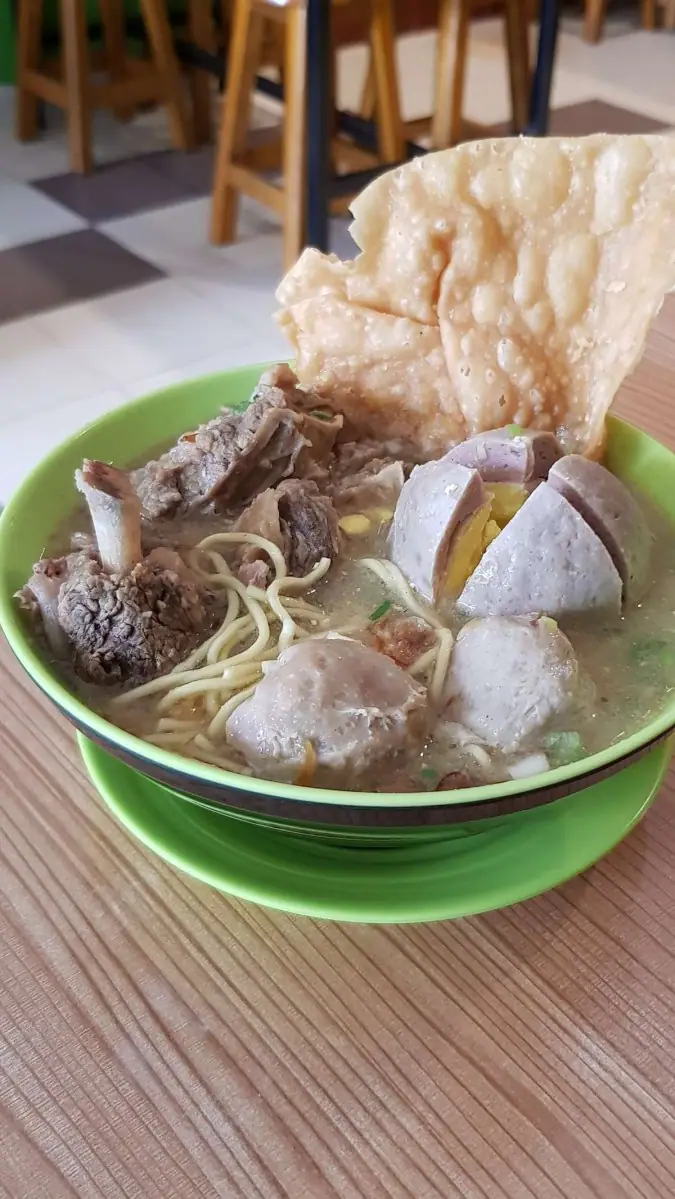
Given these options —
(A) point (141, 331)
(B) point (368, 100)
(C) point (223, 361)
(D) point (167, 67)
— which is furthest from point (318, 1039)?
(B) point (368, 100)

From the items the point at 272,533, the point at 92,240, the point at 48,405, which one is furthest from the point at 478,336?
the point at 92,240

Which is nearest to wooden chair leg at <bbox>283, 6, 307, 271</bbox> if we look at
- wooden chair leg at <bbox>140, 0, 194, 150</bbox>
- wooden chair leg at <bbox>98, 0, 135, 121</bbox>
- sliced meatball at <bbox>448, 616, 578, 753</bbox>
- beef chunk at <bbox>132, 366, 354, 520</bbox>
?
wooden chair leg at <bbox>140, 0, 194, 150</bbox>

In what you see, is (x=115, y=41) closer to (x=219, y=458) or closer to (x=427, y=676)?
(x=219, y=458)

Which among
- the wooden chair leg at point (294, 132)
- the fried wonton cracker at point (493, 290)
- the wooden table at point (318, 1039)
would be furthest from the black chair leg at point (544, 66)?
the wooden table at point (318, 1039)

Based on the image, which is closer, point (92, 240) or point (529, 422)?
point (529, 422)

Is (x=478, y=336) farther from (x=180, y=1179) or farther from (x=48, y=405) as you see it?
(x=48, y=405)
